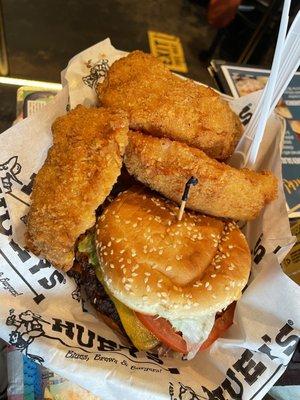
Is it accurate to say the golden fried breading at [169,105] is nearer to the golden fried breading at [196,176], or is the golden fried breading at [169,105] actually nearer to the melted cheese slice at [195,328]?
the golden fried breading at [196,176]

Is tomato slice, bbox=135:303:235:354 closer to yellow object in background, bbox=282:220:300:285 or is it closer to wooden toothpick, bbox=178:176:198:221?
wooden toothpick, bbox=178:176:198:221

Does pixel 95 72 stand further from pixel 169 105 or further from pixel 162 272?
pixel 162 272

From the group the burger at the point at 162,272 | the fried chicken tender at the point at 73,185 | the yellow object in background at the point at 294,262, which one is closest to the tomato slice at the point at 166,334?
the burger at the point at 162,272

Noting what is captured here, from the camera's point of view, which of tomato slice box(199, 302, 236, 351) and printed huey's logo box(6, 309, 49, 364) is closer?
printed huey's logo box(6, 309, 49, 364)

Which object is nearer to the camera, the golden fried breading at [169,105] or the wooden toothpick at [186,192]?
the wooden toothpick at [186,192]

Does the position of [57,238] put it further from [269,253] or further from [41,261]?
[269,253]

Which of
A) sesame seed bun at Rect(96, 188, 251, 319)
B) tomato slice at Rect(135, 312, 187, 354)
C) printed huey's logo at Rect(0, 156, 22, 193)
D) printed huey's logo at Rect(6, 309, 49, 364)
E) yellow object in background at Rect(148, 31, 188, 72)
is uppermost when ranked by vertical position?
printed huey's logo at Rect(0, 156, 22, 193)

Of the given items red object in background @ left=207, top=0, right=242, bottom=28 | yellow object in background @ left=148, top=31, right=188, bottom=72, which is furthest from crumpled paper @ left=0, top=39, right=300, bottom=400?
red object in background @ left=207, top=0, right=242, bottom=28

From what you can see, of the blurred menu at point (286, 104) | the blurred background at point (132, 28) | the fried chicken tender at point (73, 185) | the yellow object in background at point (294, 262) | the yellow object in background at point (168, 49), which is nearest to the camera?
the fried chicken tender at point (73, 185)
